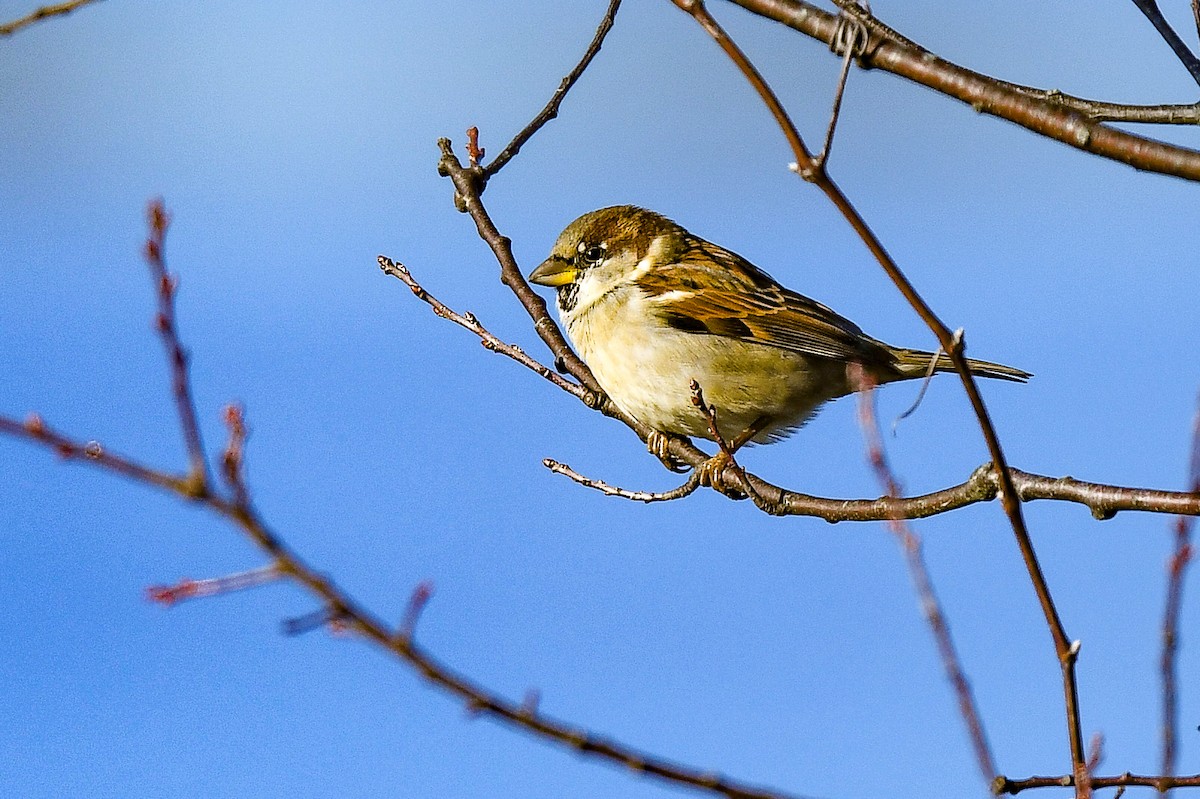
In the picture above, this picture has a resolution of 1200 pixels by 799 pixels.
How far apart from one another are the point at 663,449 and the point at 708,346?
0.53m

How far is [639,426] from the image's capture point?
5250 mm

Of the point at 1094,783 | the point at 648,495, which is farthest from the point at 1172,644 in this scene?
the point at 648,495

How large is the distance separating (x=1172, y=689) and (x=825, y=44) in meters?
1.50

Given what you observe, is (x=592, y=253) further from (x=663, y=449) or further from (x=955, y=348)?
(x=955, y=348)

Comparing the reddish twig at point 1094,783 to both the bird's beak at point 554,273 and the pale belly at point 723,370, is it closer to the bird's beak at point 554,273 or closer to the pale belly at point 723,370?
the pale belly at point 723,370

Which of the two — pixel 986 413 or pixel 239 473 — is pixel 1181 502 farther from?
pixel 239 473

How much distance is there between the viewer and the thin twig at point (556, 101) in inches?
162

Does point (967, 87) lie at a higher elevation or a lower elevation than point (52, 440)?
higher

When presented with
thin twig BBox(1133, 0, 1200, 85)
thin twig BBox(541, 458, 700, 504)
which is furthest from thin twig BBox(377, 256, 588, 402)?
thin twig BBox(1133, 0, 1200, 85)

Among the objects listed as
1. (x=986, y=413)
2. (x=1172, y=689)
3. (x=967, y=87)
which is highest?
(x=967, y=87)

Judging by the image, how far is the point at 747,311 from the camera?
5.70 m

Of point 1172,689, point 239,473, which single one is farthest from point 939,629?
point 239,473

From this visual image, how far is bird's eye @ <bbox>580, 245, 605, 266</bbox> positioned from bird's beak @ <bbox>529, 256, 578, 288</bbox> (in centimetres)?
7

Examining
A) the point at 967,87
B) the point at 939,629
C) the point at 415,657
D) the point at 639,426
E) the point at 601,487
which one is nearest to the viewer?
the point at 415,657
